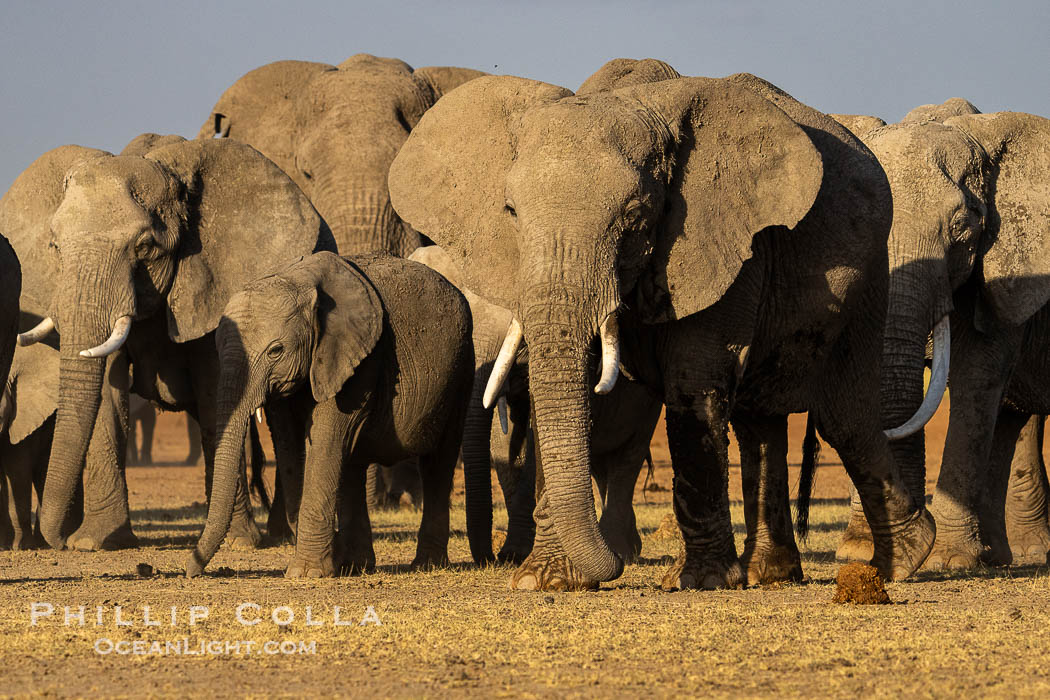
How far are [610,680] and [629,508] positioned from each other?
18.7 feet

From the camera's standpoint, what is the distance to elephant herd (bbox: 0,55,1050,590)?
26.7 feet

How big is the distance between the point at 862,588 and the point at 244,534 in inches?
221

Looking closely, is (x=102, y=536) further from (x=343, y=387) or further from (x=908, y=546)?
(x=908, y=546)

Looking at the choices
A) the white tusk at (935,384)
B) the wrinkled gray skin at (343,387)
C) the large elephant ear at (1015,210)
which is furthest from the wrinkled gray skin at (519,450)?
the large elephant ear at (1015,210)

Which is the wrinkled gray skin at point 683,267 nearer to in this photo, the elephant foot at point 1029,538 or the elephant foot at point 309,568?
the elephant foot at point 309,568

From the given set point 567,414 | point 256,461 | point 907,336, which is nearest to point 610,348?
point 567,414

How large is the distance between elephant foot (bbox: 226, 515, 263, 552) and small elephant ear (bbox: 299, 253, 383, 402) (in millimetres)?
2980

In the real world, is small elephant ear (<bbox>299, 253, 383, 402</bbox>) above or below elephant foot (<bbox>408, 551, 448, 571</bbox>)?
above

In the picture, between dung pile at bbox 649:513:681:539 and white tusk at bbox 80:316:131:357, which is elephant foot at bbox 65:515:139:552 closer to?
white tusk at bbox 80:316:131:357

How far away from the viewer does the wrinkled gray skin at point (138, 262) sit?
11.3 meters

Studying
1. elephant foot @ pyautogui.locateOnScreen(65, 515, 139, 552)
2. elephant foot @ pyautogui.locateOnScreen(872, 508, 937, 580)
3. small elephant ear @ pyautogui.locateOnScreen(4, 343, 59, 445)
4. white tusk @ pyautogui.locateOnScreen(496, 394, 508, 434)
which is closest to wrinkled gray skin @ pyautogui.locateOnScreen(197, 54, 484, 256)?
small elephant ear @ pyautogui.locateOnScreen(4, 343, 59, 445)

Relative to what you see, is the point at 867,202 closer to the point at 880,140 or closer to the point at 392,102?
the point at 880,140

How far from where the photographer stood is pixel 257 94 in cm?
1881

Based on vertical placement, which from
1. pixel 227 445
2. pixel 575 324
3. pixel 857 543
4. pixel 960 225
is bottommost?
pixel 857 543
